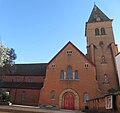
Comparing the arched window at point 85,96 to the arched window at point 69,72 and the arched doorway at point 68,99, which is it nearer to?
the arched doorway at point 68,99

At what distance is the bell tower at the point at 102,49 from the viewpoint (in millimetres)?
34375

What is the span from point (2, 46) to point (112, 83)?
2281 centimetres

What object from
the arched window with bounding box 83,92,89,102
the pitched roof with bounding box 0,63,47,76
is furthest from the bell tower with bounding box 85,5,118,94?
the pitched roof with bounding box 0,63,47,76

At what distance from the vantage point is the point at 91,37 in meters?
40.5

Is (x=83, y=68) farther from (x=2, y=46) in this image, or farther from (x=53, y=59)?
(x=2, y=46)

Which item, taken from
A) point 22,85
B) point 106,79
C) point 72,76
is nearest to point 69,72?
point 72,76

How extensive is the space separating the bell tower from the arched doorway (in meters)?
5.66

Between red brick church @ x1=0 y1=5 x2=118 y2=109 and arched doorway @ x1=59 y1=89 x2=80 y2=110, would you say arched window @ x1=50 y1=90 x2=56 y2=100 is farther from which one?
arched doorway @ x1=59 y1=89 x2=80 y2=110

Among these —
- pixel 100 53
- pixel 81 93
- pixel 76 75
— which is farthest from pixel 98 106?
pixel 100 53

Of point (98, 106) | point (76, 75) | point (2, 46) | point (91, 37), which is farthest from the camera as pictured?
point (91, 37)

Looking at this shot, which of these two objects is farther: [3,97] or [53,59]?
[53,59]

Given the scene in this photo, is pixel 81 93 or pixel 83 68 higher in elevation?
pixel 83 68

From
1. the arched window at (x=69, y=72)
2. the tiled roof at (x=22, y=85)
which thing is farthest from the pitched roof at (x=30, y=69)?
the arched window at (x=69, y=72)

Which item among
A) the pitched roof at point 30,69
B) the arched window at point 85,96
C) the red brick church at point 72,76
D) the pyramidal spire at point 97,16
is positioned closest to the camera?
the arched window at point 85,96
